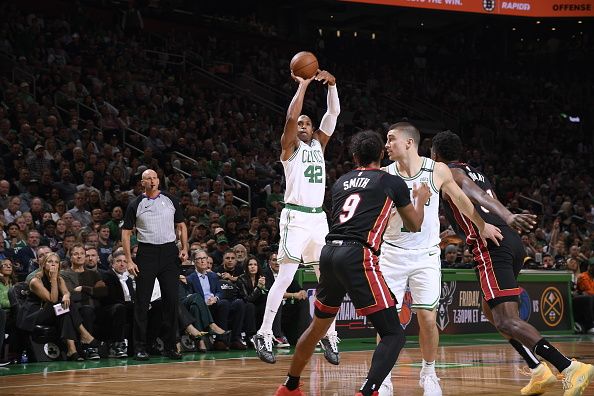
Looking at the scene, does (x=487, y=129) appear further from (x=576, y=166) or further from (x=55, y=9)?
(x=55, y=9)

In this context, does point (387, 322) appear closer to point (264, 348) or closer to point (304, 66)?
point (264, 348)

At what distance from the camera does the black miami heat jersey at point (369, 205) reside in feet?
21.5

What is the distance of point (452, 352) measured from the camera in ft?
40.4

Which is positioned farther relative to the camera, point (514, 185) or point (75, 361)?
point (514, 185)

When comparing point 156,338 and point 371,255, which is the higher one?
point 371,255

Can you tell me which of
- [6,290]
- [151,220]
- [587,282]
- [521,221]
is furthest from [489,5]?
[521,221]

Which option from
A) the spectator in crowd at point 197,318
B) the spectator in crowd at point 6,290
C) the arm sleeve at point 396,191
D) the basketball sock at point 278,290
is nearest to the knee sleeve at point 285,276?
the basketball sock at point 278,290

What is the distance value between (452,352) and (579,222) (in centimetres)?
1271

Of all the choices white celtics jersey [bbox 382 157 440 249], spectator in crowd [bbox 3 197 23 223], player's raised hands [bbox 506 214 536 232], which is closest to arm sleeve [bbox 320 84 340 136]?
white celtics jersey [bbox 382 157 440 249]

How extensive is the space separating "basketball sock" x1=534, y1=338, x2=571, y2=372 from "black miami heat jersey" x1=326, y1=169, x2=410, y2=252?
166 centimetres

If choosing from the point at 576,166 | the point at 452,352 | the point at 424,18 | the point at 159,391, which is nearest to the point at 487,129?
the point at 576,166

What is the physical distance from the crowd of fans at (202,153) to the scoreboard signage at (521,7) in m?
4.34

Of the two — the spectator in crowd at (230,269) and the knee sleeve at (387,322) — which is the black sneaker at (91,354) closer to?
the spectator in crowd at (230,269)

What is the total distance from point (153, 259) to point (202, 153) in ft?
28.2
